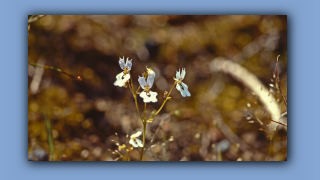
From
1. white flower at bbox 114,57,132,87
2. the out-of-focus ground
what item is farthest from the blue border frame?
white flower at bbox 114,57,132,87

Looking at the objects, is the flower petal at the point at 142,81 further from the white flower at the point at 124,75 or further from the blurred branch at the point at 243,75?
the blurred branch at the point at 243,75

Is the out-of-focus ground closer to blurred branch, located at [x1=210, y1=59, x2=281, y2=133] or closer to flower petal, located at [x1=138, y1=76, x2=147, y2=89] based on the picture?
blurred branch, located at [x1=210, y1=59, x2=281, y2=133]

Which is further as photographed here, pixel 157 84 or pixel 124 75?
pixel 157 84
